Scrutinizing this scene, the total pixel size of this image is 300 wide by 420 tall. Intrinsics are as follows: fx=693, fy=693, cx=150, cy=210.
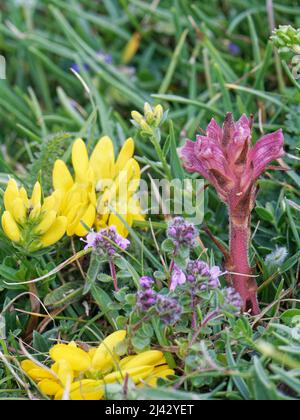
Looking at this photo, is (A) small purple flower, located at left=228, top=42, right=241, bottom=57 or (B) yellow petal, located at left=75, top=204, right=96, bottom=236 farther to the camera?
(A) small purple flower, located at left=228, top=42, right=241, bottom=57

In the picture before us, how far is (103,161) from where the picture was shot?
1.59 metres

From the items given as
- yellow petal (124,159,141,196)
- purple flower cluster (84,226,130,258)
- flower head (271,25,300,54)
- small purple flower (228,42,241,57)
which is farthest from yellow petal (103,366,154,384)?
small purple flower (228,42,241,57)

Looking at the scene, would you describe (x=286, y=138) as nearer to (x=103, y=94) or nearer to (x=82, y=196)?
(x=82, y=196)

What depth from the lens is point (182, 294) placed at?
130 centimetres

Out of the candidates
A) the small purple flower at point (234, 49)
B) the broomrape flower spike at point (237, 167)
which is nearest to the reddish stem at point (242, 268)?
the broomrape flower spike at point (237, 167)

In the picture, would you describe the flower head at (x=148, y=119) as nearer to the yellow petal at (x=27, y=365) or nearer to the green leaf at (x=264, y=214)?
the green leaf at (x=264, y=214)

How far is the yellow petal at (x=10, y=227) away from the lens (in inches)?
55.5

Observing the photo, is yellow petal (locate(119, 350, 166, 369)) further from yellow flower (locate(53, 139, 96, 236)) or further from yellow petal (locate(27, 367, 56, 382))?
yellow flower (locate(53, 139, 96, 236))

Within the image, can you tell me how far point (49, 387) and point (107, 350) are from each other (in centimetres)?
13

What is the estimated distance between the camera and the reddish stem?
138 centimetres

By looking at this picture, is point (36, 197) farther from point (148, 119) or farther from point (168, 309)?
point (168, 309)

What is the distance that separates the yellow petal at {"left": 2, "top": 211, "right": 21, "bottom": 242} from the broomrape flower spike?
0.37 meters
